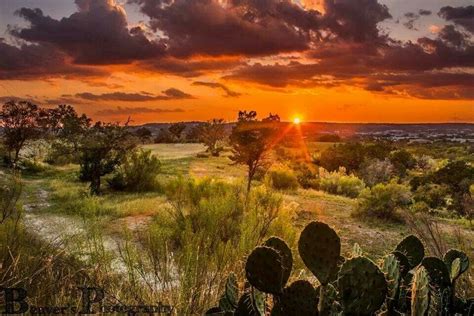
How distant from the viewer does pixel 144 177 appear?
2547 centimetres

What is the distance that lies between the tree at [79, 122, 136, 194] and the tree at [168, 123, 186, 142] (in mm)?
56452

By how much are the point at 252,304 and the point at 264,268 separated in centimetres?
32

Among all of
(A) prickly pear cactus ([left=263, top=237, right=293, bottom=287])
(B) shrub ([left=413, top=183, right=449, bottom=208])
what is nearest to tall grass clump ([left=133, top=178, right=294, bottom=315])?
(A) prickly pear cactus ([left=263, top=237, right=293, bottom=287])

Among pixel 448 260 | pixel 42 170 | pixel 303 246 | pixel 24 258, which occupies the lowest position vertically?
pixel 42 170

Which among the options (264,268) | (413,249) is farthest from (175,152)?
(264,268)

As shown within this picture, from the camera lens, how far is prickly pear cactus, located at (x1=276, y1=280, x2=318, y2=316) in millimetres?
2930

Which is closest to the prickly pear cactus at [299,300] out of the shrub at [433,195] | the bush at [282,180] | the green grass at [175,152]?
the bush at [282,180]

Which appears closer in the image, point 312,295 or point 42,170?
point 312,295

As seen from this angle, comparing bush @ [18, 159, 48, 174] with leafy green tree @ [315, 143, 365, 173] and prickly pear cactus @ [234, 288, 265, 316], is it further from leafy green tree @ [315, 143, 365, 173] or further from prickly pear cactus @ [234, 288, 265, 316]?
prickly pear cactus @ [234, 288, 265, 316]

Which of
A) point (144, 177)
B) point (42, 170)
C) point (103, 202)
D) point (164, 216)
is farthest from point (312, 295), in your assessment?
point (42, 170)

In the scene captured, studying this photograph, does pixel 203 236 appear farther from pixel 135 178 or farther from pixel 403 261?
pixel 135 178

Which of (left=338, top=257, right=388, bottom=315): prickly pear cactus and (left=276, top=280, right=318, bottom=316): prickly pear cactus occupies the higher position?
(left=338, top=257, right=388, bottom=315): prickly pear cactus

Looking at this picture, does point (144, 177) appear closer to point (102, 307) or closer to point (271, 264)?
point (102, 307)

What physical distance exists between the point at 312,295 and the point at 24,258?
14.2 feet
